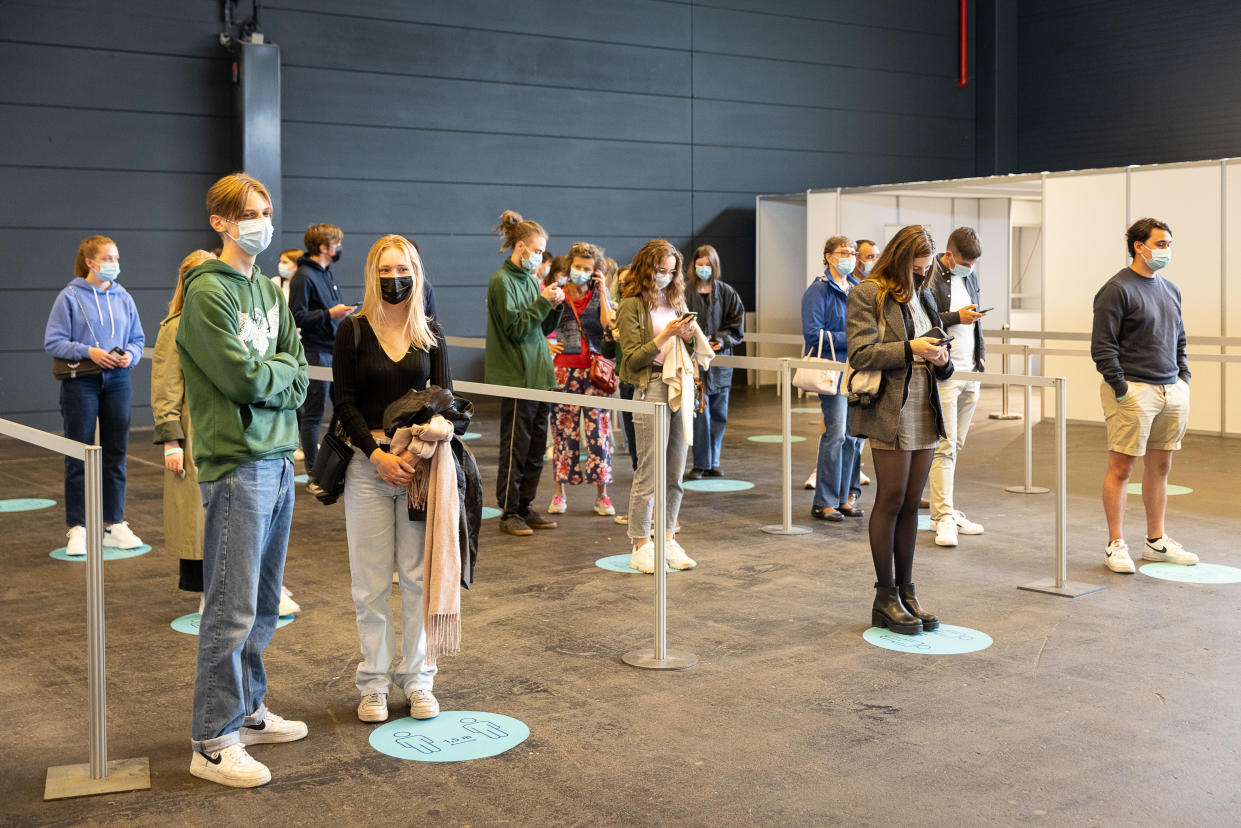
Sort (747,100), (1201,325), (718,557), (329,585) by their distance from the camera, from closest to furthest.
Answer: (329,585) < (718,557) < (1201,325) < (747,100)

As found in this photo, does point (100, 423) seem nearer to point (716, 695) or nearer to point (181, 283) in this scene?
point (181, 283)

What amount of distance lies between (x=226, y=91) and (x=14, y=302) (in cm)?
276

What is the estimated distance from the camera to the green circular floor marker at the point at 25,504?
7.40 metres

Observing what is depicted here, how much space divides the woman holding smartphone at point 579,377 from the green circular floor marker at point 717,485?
1.09m

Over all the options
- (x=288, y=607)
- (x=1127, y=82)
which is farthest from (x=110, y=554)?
(x=1127, y=82)

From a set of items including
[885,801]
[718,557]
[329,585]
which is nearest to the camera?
[885,801]

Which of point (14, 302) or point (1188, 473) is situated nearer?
point (1188, 473)

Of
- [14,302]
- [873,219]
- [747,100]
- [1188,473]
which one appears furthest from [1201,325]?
[14,302]

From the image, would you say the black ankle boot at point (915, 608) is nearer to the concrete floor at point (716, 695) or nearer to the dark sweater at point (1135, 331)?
the concrete floor at point (716, 695)

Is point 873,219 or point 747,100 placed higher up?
point 747,100

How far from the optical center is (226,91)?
11.6m

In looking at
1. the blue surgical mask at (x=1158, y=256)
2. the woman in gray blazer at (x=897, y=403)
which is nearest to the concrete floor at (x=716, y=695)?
the woman in gray blazer at (x=897, y=403)

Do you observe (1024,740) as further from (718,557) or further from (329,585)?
(329,585)

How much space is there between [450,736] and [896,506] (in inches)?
76.4
